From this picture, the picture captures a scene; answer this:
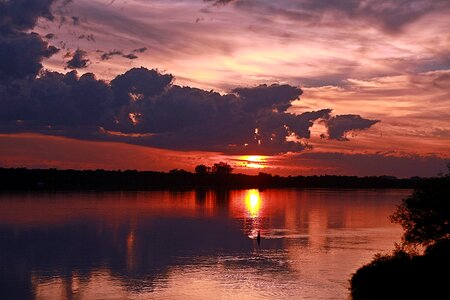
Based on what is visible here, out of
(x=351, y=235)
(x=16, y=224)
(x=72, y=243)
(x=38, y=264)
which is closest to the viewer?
(x=38, y=264)

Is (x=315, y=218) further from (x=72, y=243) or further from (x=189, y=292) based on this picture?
(x=189, y=292)

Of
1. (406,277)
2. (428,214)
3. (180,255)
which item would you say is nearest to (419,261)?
(406,277)

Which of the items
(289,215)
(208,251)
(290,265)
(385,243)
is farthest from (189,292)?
(289,215)

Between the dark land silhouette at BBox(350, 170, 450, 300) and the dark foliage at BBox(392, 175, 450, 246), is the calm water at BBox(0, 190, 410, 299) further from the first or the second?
the dark foliage at BBox(392, 175, 450, 246)

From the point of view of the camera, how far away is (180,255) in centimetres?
8200

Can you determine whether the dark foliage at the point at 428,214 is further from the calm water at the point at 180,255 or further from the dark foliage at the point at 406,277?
the calm water at the point at 180,255

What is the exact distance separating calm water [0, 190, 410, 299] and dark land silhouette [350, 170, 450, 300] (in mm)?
3398

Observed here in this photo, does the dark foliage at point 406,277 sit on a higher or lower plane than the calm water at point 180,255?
higher

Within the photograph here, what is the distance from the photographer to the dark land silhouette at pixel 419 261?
48.4m

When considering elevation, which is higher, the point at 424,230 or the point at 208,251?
the point at 424,230

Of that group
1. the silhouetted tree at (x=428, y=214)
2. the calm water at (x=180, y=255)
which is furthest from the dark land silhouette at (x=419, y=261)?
the calm water at (x=180, y=255)

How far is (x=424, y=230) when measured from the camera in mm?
57062

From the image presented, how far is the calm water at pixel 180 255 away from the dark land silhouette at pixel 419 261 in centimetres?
340

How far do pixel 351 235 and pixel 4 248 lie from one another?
62.0 metres
